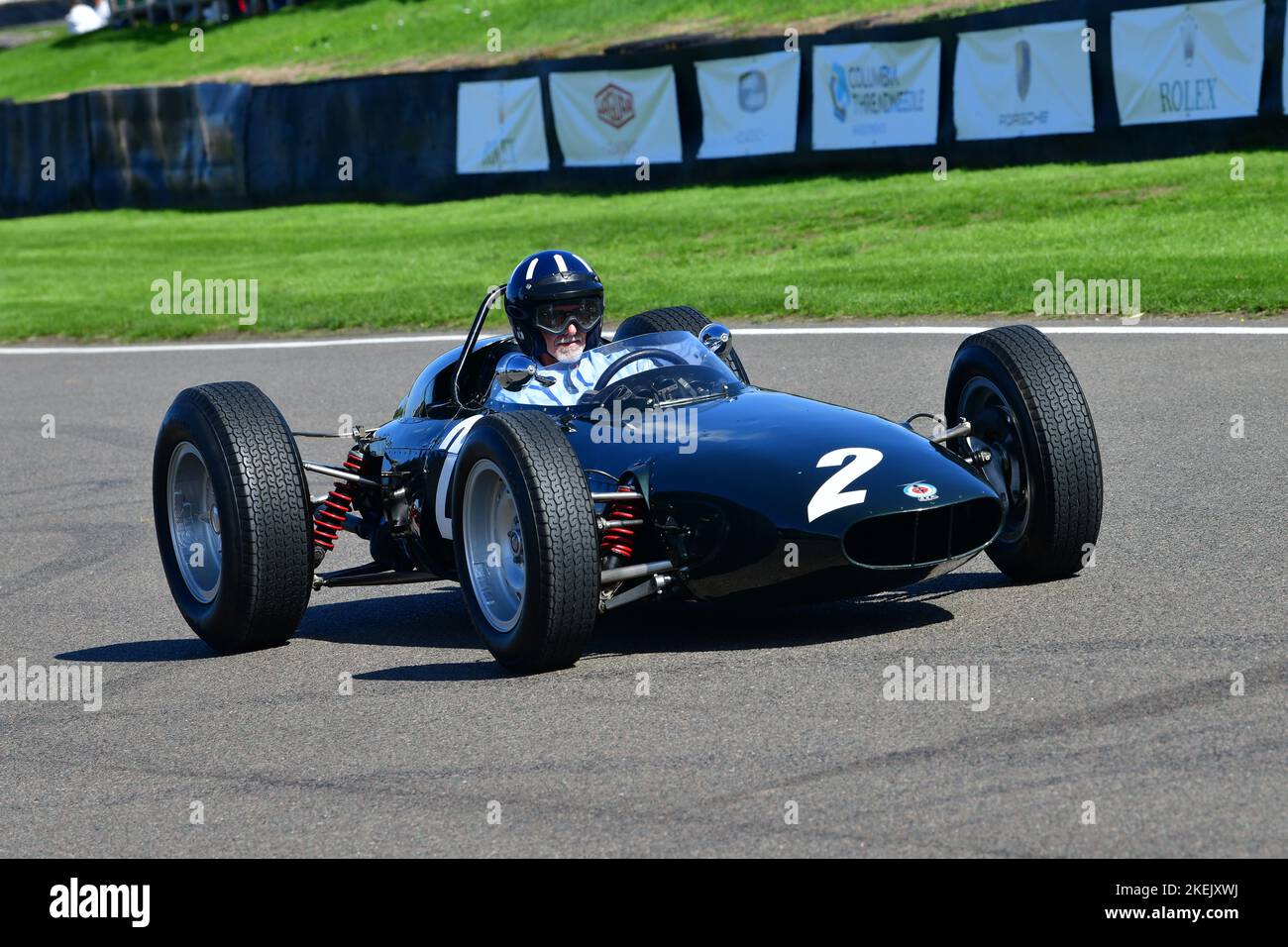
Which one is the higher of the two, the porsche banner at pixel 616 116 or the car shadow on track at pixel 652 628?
the porsche banner at pixel 616 116

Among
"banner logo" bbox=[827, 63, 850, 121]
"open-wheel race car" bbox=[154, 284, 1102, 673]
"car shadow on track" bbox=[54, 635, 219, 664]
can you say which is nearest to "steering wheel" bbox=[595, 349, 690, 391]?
"open-wheel race car" bbox=[154, 284, 1102, 673]

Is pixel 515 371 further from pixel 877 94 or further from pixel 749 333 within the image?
pixel 877 94

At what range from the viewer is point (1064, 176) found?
2117 cm

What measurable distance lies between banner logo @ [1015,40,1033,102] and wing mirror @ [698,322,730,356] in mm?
14093

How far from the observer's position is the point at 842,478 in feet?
21.2

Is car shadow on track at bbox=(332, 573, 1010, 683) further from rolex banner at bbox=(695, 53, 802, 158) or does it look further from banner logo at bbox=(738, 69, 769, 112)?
banner logo at bbox=(738, 69, 769, 112)

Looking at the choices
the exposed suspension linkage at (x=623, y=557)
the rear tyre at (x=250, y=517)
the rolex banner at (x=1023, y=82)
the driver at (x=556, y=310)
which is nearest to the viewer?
the exposed suspension linkage at (x=623, y=557)

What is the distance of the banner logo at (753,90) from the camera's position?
23.7 meters

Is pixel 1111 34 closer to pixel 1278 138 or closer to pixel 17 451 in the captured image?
pixel 1278 138

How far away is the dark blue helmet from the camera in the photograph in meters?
7.84

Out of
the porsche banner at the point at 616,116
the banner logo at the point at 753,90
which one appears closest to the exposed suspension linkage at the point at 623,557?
the banner logo at the point at 753,90

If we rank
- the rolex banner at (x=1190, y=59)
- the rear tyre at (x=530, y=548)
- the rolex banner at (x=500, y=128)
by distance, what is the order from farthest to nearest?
the rolex banner at (x=500, y=128) → the rolex banner at (x=1190, y=59) → the rear tyre at (x=530, y=548)

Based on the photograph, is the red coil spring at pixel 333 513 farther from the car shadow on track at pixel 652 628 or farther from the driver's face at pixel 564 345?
the driver's face at pixel 564 345

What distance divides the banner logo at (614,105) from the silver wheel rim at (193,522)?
57.2 feet
